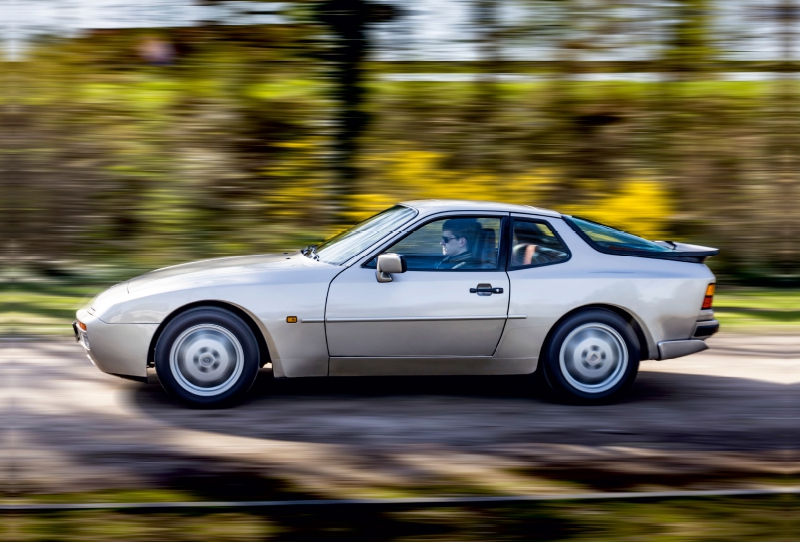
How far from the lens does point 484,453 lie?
5133mm

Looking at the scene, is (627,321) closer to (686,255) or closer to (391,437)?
(686,255)

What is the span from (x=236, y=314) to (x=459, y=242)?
1.59 meters

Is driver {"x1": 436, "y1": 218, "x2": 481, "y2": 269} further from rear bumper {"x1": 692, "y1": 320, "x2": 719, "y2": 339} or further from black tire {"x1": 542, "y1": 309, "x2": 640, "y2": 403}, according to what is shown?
rear bumper {"x1": 692, "y1": 320, "x2": 719, "y2": 339}

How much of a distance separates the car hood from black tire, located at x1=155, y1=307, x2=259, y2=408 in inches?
14.0

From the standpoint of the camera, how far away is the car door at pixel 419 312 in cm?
593

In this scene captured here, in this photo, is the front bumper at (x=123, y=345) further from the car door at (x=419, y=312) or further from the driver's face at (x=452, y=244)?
the driver's face at (x=452, y=244)

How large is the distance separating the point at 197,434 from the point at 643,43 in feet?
33.7

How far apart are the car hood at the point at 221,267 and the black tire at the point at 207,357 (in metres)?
0.35

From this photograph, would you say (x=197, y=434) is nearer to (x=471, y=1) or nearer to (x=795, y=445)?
(x=795, y=445)

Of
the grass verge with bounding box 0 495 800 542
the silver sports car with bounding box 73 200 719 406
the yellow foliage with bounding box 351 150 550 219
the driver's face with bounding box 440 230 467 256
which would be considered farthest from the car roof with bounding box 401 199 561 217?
the yellow foliage with bounding box 351 150 550 219

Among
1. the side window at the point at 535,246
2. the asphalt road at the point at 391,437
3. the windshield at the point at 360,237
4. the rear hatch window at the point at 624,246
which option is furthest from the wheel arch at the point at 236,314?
the rear hatch window at the point at 624,246

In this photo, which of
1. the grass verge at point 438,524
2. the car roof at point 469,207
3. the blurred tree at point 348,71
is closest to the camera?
the grass verge at point 438,524

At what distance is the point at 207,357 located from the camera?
593 cm

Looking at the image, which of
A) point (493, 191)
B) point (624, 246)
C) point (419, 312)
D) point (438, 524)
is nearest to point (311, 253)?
point (419, 312)
